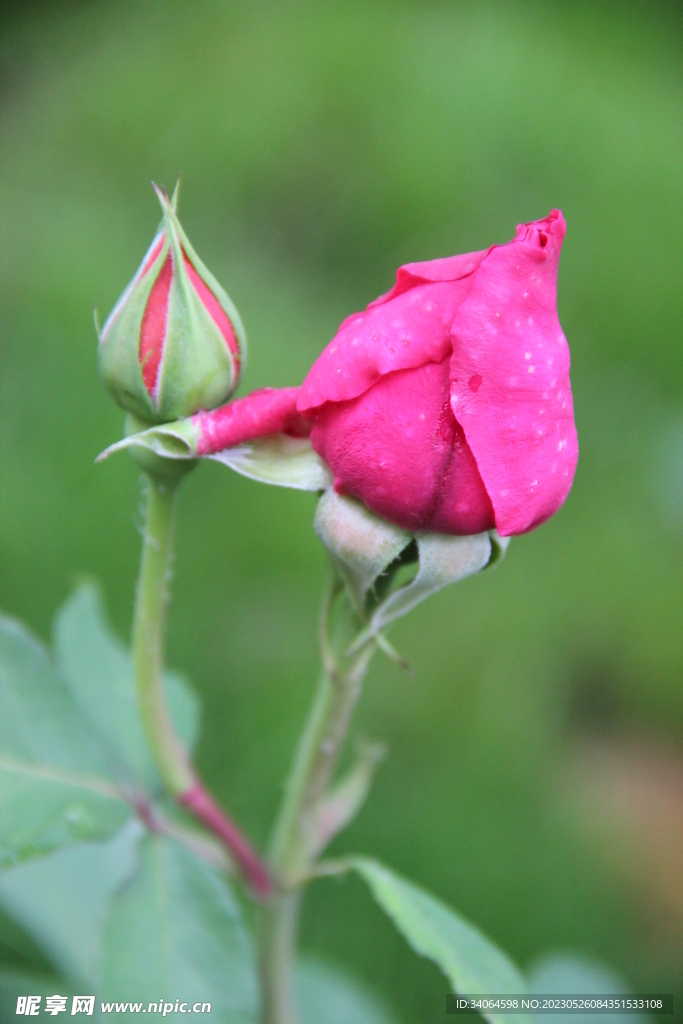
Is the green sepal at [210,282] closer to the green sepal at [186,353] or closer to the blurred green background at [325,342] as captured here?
the green sepal at [186,353]

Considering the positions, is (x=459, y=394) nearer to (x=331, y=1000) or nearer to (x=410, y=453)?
(x=410, y=453)

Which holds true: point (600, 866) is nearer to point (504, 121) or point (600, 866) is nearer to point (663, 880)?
point (663, 880)

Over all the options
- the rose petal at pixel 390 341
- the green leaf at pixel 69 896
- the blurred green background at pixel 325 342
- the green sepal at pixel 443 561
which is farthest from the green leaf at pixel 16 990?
the rose petal at pixel 390 341

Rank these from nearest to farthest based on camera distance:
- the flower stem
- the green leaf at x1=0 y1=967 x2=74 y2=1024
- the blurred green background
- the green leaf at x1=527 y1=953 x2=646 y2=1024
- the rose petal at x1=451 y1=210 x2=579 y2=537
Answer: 1. the rose petal at x1=451 y1=210 x2=579 y2=537
2. the flower stem
3. the green leaf at x1=0 y1=967 x2=74 y2=1024
4. the green leaf at x1=527 y1=953 x2=646 y2=1024
5. the blurred green background

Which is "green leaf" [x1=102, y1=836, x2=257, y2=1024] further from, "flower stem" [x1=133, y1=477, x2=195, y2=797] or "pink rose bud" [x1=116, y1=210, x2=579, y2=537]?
"pink rose bud" [x1=116, y1=210, x2=579, y2=537]

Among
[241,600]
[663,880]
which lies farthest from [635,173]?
[663,880]

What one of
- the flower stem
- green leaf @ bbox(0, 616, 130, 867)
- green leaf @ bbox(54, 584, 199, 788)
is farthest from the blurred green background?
the flower stem
